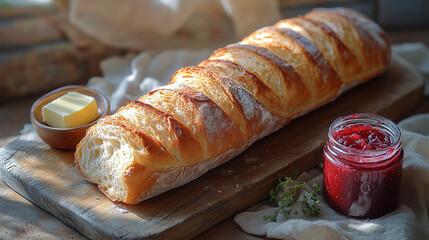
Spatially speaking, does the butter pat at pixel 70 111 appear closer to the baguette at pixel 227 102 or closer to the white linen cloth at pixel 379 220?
the baguette at pixel 227 102

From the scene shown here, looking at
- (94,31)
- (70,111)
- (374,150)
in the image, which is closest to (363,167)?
(374,150)

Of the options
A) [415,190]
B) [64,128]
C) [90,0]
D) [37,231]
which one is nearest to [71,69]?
[90,0]

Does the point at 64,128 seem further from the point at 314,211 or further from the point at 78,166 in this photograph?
the point at 314,211

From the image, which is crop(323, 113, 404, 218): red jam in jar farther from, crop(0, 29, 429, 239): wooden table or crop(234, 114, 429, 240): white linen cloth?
crop(0, 29, 429, 239): wooden table

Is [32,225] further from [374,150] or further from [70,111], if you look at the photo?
[374,150]

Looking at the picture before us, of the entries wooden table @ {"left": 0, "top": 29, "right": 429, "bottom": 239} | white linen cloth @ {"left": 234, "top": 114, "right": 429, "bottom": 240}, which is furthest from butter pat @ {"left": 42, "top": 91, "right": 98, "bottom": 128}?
white linen cloth @ {"left": 234, "top": 114, "right": 429, "bottom": 240}

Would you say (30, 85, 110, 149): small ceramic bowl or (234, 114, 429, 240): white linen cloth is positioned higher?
(30, 85, 110, 149): small ceramic bowl

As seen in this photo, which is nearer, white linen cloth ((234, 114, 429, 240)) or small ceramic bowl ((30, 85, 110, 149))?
white linen cloth ((234, 114, 429, 240))
